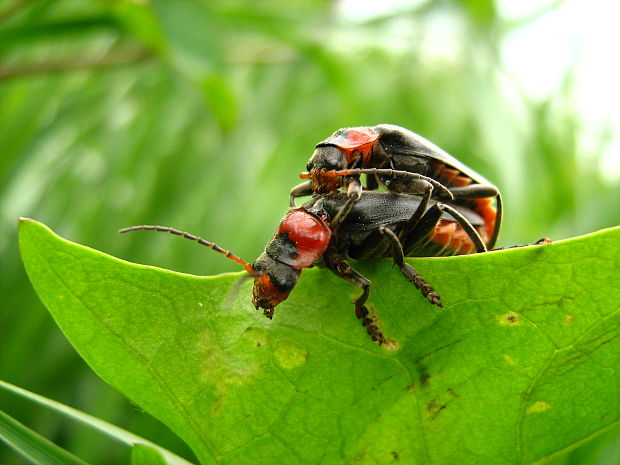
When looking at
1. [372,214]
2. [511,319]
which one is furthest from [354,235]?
[511,319]

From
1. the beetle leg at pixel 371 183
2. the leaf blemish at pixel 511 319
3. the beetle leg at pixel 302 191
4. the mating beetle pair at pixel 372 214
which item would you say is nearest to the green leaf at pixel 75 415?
the mating beetle pair at pixel 372 214

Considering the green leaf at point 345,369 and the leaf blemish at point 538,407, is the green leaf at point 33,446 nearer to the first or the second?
the green leaf at point 345,369

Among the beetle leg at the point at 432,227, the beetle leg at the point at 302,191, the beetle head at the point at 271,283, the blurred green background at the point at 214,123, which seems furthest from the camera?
the blurred green background at the point at 214,123

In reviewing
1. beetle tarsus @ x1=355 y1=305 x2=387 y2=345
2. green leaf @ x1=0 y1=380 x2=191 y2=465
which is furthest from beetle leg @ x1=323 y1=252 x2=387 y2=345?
green leaf @ x1=0 y1=380 x2=191 y2=465

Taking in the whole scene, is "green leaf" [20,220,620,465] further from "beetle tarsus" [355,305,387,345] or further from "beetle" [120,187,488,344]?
"beetle" [120,187,488,344]

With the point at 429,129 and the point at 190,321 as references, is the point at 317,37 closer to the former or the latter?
the point at 429,129

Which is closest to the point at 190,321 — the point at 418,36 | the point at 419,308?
the point at 419,308
